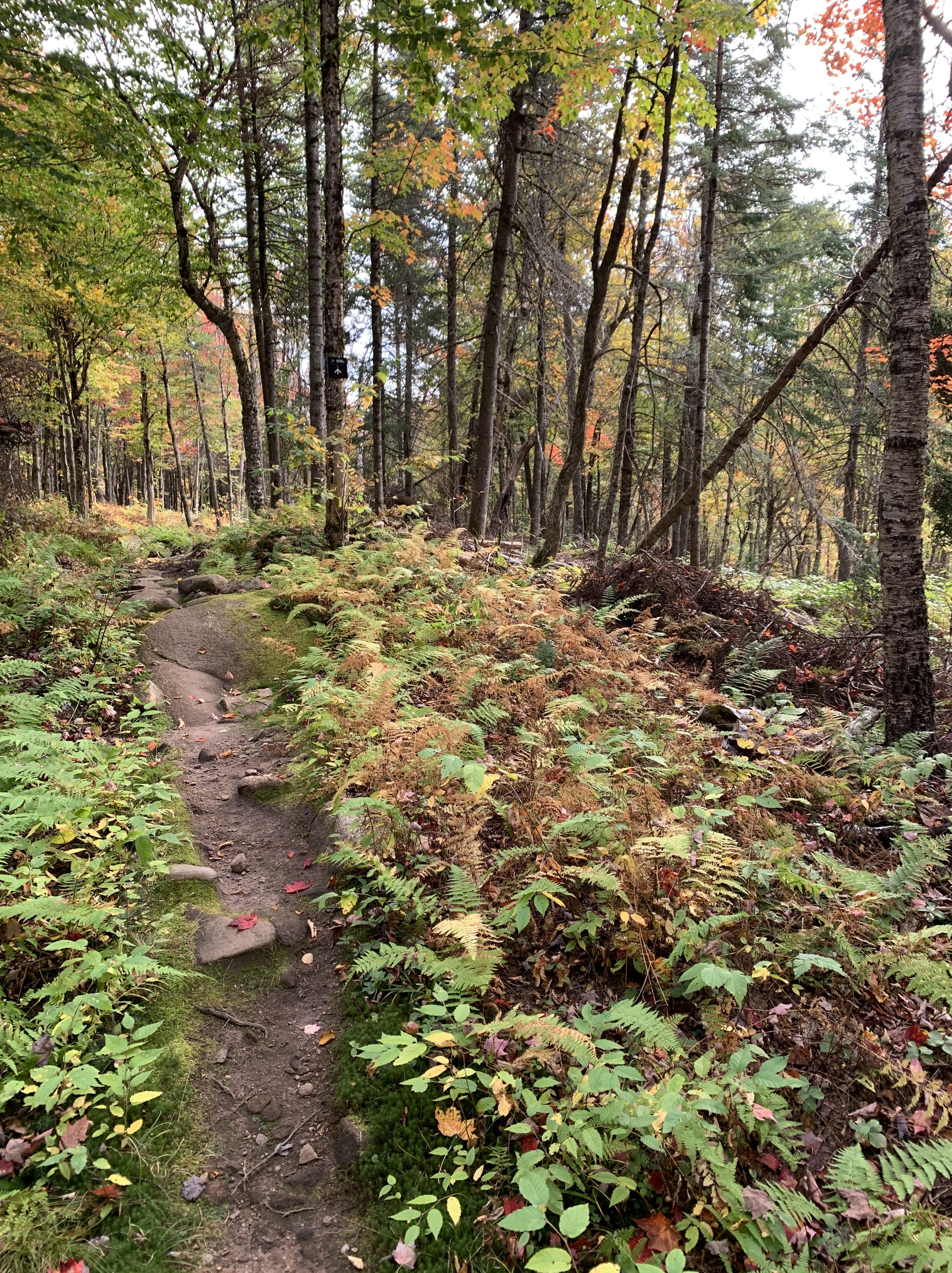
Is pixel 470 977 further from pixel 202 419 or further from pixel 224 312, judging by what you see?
pixel 202 419

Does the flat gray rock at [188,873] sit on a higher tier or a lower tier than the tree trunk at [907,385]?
lower

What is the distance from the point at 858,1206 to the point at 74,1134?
2.83m

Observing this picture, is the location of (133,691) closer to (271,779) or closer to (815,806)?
(271,779)

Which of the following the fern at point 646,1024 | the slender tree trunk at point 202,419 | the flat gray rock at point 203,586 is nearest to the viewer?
the fern at point 646,1024

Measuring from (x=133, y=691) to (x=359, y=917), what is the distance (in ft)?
12.7

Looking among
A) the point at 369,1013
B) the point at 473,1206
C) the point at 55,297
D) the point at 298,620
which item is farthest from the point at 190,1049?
the point at 55,297

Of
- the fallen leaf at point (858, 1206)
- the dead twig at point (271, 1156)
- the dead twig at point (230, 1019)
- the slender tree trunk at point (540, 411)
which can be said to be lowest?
the dead twig at point (271, 1156)

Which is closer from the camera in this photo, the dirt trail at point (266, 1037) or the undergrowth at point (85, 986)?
the undergrowth at point (85, 986)

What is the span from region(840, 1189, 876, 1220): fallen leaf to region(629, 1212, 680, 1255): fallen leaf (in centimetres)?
59

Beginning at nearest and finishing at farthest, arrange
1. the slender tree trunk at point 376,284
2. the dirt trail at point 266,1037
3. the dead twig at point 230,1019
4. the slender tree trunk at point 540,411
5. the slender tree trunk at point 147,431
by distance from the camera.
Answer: the dirt trail at point 266,1037, the dead twig at point 230,1019, the slender tree trunk at point 540,411, the slender tree trunk at point 376,284, the slender tree trunk at point 147,431

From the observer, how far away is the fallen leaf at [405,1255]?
7.07ft

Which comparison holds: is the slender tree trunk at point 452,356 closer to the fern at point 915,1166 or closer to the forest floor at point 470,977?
the forest floor at point 470,977

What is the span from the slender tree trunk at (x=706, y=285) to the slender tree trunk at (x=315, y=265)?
6432 millimetres

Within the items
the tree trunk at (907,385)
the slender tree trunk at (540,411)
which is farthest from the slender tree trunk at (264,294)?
the tree trunk at (907,385)
